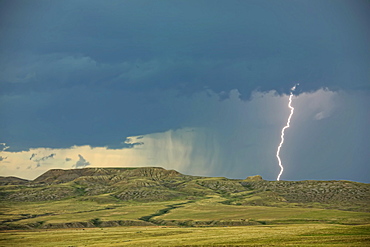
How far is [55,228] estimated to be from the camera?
172m

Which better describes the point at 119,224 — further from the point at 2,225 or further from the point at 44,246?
the point at 44,246

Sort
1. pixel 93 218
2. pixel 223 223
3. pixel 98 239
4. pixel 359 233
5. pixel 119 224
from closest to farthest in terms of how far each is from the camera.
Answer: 1. pixel 359 233
2. pixel 98 239
3. pixel 223 223
4. pixel 119 224
5. pixel 93 218

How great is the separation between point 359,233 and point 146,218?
131 metres

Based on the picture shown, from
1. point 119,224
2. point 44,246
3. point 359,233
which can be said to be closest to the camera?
point 359,233

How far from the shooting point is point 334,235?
262ft

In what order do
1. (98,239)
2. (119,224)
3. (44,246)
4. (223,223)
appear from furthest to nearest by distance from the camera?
(119,224) → (223,223) → (98,239) → (44,246)

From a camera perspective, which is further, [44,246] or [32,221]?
[32,221]

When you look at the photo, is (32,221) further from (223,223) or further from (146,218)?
(223,223)

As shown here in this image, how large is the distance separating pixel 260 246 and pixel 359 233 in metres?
23.9

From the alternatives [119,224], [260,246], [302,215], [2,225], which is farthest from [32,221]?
[260,246]

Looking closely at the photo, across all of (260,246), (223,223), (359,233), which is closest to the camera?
(260,246)

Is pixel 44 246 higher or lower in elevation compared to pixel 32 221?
lower

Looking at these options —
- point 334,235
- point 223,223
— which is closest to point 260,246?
point 334,235

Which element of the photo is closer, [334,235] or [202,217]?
[334,235]
